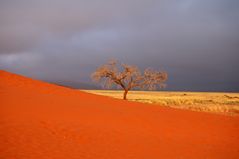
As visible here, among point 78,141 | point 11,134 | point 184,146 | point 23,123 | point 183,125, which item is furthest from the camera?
point 183,125

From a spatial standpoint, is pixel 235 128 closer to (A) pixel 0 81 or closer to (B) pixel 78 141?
(B) pixel 78 141

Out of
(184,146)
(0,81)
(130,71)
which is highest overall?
(130,71)

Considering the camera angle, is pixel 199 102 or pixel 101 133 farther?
pixel 199 102

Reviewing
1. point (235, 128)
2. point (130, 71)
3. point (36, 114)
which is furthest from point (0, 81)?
point (130, 71)

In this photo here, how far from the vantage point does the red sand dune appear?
27.7ft

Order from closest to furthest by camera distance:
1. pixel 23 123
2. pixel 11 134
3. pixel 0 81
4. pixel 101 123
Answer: pixel 11 134
pixel 23 123
pixel 101 123
pixel 0 81

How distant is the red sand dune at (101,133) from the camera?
8.44 m

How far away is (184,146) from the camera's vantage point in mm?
11195

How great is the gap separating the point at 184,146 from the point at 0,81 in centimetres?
1306

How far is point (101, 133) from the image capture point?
11.0 metres

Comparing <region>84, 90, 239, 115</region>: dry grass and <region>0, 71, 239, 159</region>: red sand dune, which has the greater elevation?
<region>84, 90, 239, 115</region>: dry grass

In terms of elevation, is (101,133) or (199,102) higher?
(199,102)

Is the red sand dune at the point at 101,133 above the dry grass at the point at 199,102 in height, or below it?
below

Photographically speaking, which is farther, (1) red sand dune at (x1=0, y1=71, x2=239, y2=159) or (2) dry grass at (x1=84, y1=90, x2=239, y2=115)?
(2) dry grass at (x1=84, y1=90, x2=239, y2=115)
